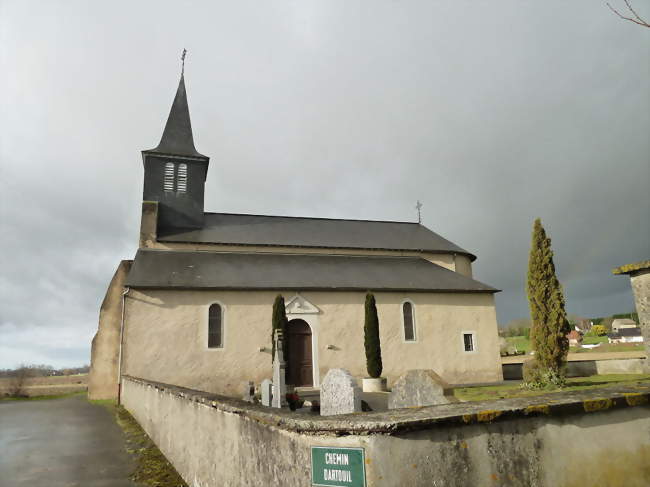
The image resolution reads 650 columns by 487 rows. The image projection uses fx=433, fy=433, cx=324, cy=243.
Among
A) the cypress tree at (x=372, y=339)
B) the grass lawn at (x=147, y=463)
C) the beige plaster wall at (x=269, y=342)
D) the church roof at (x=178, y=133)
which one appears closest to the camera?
the grass lawn at (x=147, y=463)

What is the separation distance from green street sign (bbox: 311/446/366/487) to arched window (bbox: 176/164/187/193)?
2404 centimetres

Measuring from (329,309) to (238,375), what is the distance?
495 centimetres

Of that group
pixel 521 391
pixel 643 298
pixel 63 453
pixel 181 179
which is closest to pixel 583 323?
pixel 643 298

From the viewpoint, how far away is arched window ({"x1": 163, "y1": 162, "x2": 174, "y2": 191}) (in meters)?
24.9

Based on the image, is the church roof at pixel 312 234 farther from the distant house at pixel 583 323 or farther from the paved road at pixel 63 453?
the distant house at pixel 583 323

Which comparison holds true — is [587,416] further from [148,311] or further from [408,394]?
[148,311]

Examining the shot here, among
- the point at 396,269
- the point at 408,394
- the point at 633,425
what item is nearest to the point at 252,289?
the point at 396,269

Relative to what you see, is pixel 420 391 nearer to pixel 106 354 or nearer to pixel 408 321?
pixel 408 321

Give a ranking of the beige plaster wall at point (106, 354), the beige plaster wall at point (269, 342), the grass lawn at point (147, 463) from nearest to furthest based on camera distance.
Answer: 1. the grass lawn at point (147, 463)
2. the beige plaster wall at point (269, 342)
3. the beige plaster wall at point (106, 354)

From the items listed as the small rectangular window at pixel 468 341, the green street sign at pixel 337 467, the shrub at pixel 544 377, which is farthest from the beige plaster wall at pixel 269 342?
the green street sign at pixel 337 467

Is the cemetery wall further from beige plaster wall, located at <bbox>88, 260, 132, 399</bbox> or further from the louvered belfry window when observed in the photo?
the louvered belfry window

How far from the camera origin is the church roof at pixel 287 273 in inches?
754

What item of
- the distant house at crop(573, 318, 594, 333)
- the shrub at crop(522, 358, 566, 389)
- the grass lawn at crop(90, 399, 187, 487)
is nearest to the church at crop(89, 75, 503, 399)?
the shrub at crop(522, 358, 566, 389)

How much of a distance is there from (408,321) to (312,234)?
26.6ft
